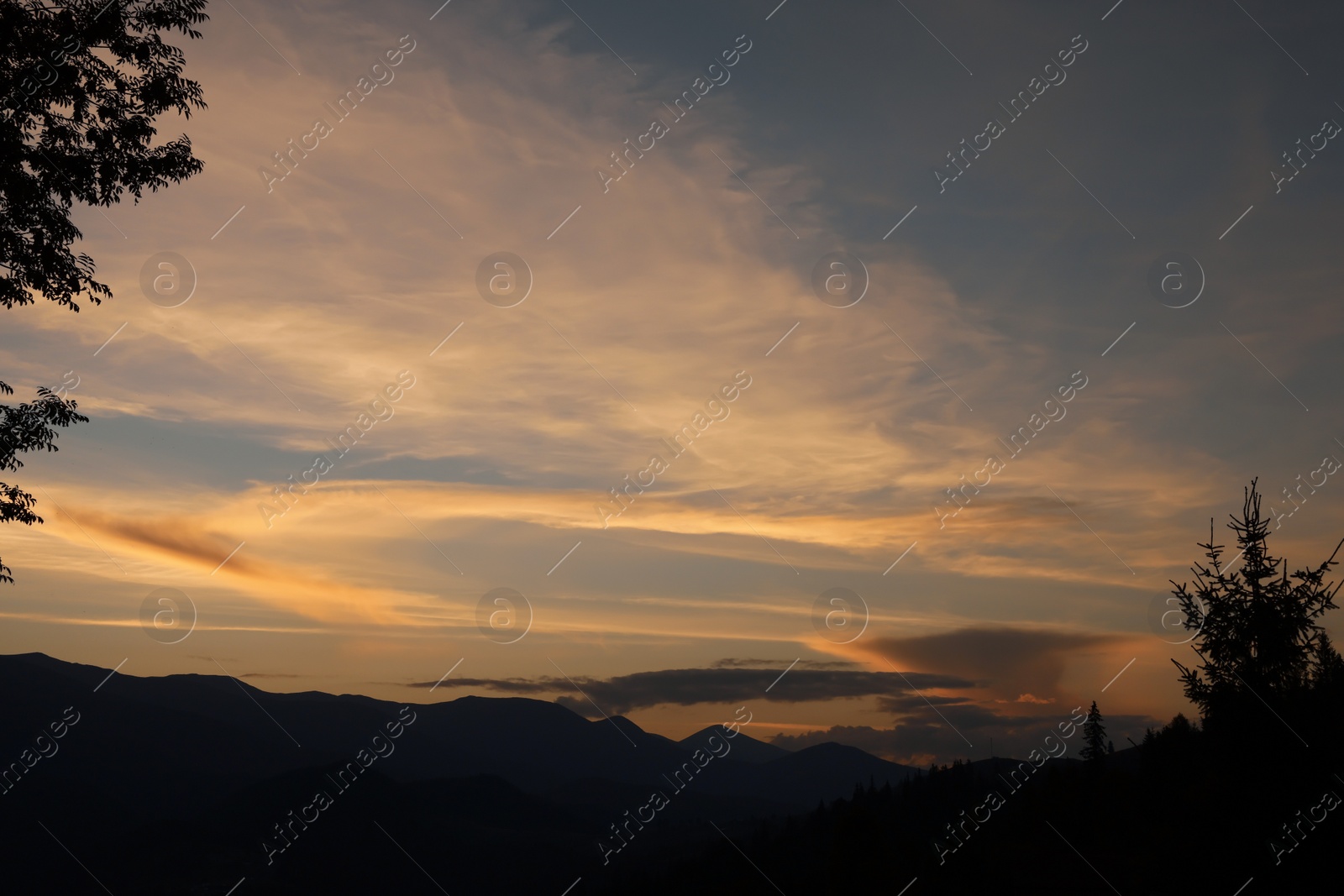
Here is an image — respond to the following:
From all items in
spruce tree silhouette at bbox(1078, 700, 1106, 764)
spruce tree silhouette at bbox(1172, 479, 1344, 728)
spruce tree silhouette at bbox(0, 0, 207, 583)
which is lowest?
spruce tree silhouette at bbox(1078, 700, 1106, 764)

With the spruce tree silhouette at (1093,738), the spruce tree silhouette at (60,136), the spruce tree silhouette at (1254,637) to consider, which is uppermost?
the spruce tree silhouette at (60,136)

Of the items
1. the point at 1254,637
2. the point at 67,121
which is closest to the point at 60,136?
the point at 67,121

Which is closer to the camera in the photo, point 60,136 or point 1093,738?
point 60,136

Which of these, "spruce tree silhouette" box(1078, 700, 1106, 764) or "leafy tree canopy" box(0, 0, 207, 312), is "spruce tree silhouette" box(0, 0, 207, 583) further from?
"spruce tree silhouette" box(1078, 700, 1106, 764)

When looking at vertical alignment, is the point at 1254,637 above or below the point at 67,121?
Answer: below

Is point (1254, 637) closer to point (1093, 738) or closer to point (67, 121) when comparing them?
point (67, 121)

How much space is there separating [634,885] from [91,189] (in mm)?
196695

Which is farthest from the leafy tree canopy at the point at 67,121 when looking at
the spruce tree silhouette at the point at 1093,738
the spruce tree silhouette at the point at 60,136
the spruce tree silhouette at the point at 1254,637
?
the spruce tree silhouette at the point at 1093,738

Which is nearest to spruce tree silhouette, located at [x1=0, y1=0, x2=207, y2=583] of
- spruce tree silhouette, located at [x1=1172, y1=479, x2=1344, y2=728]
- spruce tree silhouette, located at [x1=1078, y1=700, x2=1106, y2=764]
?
spruce tree silhouette, located at [x1=1172, y1=479, x2=1344, y2=728]

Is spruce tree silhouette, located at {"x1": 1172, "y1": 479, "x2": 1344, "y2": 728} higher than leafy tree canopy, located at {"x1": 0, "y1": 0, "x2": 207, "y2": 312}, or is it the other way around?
leafy tree canopy, located at {"x1": 0, "y1": 0, "x2": 207, "y2": 312}

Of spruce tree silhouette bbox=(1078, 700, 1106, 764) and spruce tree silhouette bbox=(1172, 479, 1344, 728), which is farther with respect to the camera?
spruce tree silhouette bbox=(1078, 700, 1106, 764)

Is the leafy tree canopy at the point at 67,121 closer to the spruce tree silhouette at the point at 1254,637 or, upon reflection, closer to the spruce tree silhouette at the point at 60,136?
the spruce tree silhouette at the point at 60,136

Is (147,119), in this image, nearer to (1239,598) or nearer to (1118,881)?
(1239,598)

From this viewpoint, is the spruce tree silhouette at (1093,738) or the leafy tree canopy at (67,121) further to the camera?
the spruce tree silhouette at (1093,738)
